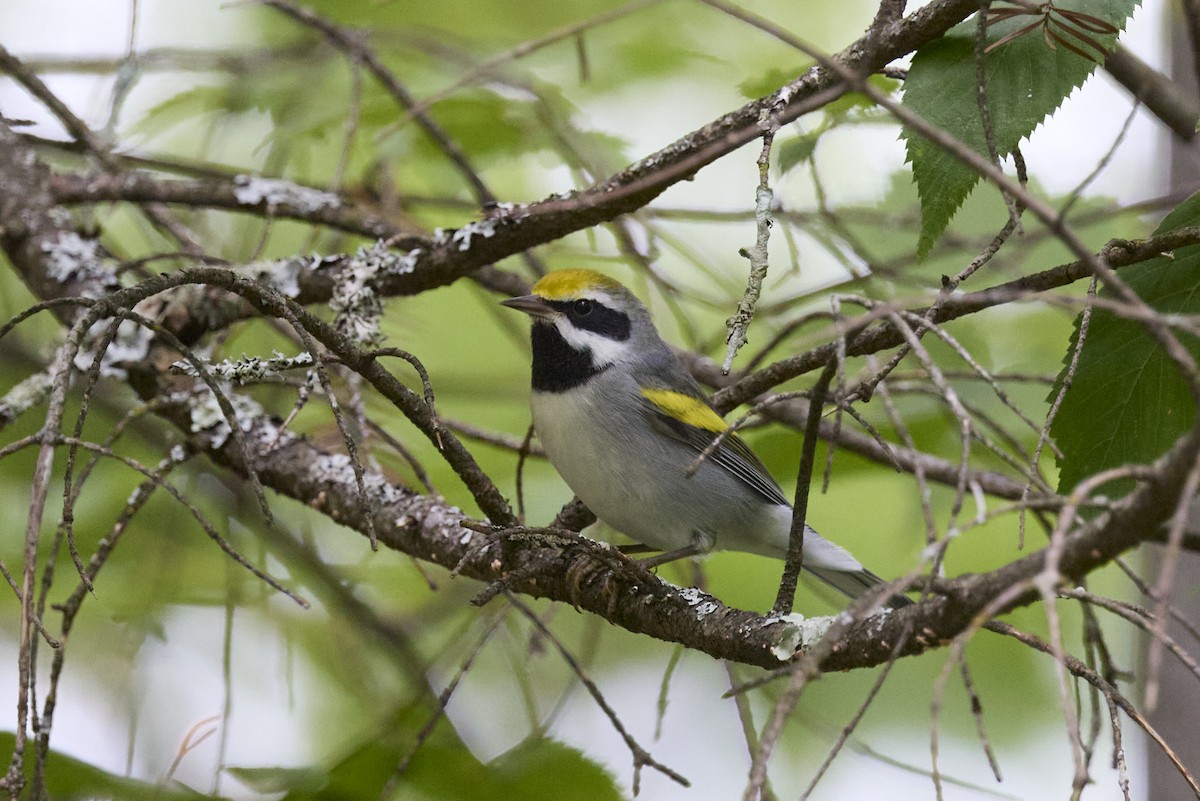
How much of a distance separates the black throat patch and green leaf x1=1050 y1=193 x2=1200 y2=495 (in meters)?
1.83

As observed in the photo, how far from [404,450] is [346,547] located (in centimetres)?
184

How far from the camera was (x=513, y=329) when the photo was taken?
14.1ft

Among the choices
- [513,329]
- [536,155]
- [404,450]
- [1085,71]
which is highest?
[536,155]

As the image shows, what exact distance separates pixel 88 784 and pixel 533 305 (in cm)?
195

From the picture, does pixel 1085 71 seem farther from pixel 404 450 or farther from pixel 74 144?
pixel 74 144

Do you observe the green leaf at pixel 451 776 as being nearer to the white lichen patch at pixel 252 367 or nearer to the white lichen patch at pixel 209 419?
the white lichen patch at pixel 252 367

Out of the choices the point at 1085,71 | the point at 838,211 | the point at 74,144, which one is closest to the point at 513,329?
the point at 838,211

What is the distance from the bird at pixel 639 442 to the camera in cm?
339

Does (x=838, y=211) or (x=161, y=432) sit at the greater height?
(x=838, y=211)

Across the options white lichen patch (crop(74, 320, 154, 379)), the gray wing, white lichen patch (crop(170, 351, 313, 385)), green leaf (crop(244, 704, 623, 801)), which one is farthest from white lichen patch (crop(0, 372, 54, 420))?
the gray wing

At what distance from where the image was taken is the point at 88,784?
7.22 ft

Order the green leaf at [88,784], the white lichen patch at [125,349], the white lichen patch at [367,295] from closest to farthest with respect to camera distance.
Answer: the green leaf at [88,784], the white lichen patch at [367,295], the white lichen patch at [125,349]

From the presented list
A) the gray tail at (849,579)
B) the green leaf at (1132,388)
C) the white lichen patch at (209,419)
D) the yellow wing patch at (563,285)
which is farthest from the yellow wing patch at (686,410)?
the green leaf at (1132,388)

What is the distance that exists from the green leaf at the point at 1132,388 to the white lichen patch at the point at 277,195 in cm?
227
